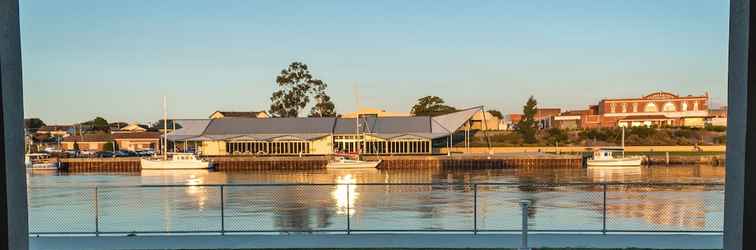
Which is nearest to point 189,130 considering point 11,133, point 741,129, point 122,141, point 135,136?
point 135,136

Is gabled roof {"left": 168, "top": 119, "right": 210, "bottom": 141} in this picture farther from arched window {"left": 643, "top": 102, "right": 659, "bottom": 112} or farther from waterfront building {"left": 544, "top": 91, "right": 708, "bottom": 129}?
arched window {"left": 643, "top": 102, "right": 659, "bottom": 112}

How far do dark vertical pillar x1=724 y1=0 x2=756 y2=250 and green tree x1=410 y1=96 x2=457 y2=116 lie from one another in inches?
4280

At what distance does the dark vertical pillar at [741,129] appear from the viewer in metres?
4.43

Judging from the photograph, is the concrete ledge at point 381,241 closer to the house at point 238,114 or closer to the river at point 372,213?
the river at point 372,213

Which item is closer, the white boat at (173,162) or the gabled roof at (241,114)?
the white boat at (173,162)

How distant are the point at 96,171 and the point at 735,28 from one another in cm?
7126

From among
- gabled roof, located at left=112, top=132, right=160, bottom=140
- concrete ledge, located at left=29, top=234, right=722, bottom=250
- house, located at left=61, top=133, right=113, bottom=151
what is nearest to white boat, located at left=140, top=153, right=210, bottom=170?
gabled roof, located at left=112, top=132, right=160, bottom=140

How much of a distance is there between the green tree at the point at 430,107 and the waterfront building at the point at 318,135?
34737 mm

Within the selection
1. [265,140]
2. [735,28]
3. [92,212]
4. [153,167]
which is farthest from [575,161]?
[735,28]

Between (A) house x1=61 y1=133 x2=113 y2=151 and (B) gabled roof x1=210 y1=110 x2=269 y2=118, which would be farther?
(B) gabled roof x1=210 y1=110 x2=269 y2=118

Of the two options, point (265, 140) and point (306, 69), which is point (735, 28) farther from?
point (306, 69)

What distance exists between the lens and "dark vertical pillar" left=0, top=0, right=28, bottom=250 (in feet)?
15.4

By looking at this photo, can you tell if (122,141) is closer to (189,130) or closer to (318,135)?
(189,130)

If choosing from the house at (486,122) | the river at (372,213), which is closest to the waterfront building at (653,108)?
the house at (486,122)
